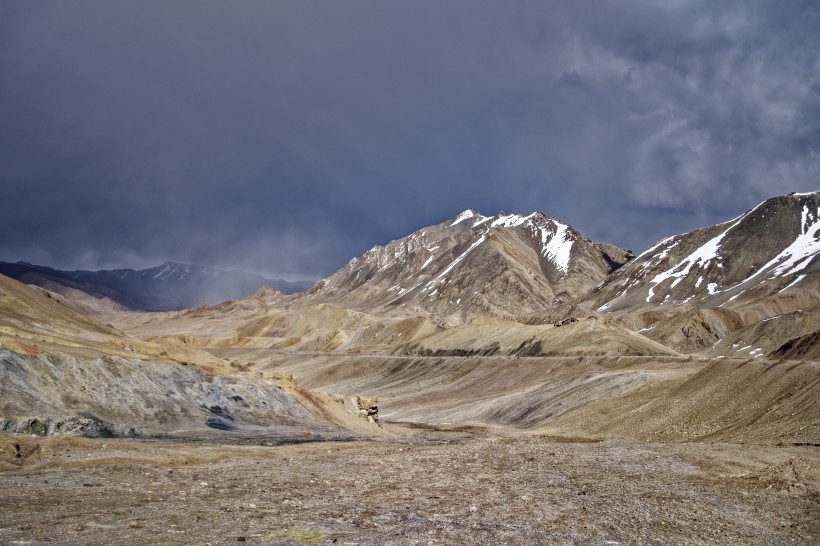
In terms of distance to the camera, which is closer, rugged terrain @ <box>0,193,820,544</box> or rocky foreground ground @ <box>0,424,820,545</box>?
rocky foreground ground @ <box>0,424,820,545</box>

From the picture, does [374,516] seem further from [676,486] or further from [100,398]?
[100,398]

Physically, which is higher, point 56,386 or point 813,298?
point 813,298

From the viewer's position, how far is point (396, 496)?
1962 cm

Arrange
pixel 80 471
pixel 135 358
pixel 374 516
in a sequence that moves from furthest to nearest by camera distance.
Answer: pixel 135 358, pixel 80 471, pixel 374 516

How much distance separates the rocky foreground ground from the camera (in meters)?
14.2

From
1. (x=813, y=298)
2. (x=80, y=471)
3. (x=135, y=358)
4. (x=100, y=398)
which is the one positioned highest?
(x=813, y=298)

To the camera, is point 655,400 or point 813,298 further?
point 813,298

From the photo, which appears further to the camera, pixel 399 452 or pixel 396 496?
pixel 399 452

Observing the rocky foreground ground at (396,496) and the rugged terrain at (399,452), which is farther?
the rugged terrain at (399,452)

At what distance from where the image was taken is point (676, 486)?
882 inches

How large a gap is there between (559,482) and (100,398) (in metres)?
26.0

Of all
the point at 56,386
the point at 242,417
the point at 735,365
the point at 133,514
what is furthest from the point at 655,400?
the point at 133,514

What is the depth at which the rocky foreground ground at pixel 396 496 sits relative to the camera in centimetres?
1420

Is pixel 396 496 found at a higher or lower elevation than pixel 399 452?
lower
